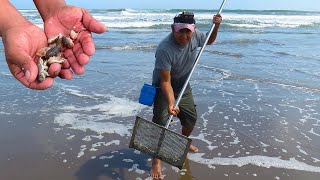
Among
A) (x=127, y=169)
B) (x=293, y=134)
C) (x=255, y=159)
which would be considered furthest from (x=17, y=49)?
(x=293, y=134)

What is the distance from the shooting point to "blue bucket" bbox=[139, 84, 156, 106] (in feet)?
14.7

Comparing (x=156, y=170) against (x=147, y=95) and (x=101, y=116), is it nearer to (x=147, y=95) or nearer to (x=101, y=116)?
(x=147, y=95)

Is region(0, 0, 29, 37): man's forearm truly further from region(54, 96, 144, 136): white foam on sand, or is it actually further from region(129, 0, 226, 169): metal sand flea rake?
region(54, 96, 144, 136): white foam on sand

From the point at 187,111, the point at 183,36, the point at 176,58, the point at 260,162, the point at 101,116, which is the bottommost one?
the point at 101,116

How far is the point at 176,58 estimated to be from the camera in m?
4.41

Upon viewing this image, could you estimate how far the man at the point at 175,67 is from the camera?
4281 millimetres

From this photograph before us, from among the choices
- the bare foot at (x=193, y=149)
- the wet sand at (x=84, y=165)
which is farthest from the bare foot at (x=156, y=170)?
the bare foot at (x=193, y=149)

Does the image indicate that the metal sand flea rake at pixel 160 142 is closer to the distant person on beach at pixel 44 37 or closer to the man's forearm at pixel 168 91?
the man's forearm at pixel 168 91

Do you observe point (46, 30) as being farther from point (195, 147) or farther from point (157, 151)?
point (195, 147)

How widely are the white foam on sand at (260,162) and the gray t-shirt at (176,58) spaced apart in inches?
39.1

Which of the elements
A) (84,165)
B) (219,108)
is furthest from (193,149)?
(219,108)

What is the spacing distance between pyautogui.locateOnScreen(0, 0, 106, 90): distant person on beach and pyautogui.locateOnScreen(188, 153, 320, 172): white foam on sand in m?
2.85

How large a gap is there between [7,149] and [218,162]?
281cm

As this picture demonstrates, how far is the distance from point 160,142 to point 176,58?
111cm
